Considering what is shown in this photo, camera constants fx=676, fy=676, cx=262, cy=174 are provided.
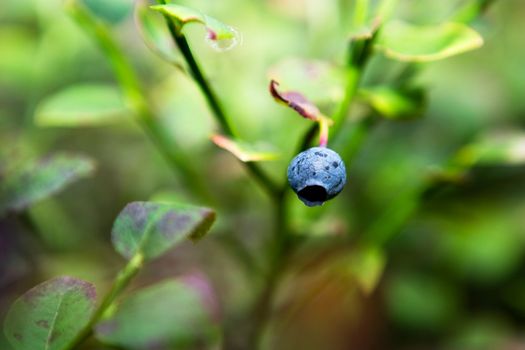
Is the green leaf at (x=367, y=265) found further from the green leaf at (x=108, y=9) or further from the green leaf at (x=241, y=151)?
the green leaf at (x=108, y=9)

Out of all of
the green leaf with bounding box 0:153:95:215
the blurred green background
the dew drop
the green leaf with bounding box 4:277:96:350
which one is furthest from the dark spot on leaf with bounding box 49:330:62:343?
the blurred green background

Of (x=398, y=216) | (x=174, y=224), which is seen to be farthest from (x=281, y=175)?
(x=174, y=224)

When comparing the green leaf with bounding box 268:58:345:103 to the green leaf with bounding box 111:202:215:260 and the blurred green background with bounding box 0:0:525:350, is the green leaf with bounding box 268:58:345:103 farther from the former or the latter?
the blurred green background with bounding box 0:0:525:350

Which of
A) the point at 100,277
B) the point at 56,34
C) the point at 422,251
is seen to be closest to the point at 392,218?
the point at 422,251

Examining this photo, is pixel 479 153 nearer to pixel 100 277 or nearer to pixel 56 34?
pixel 100 277

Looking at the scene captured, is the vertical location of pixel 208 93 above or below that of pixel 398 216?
above

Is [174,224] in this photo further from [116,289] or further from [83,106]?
[83,106]
